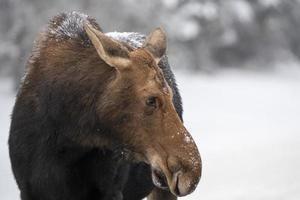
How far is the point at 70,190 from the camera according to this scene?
519cm

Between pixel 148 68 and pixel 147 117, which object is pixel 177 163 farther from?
pixel 148 68

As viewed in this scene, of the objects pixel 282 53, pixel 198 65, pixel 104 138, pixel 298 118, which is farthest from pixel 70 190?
pixel 282 53

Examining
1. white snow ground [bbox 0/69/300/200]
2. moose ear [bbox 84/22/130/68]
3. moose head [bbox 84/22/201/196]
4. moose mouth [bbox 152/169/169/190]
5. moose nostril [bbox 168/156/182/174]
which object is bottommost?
moose mouth [bbox 152/169/169/190]

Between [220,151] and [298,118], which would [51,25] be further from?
[298,118]

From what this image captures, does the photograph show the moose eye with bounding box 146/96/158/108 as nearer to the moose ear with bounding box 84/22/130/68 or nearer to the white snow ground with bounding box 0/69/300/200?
the moose ear with bounding box 84/22/130/68

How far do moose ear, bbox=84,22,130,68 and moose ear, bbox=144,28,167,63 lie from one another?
0.35m

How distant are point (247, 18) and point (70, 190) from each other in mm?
15704

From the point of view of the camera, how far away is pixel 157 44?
16.9ft

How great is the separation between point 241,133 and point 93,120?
982cm

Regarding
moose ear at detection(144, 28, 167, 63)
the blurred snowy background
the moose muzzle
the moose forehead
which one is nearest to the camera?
the moose muzzle

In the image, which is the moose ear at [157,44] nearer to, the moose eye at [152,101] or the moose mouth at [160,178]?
the moose eye at [152,101]

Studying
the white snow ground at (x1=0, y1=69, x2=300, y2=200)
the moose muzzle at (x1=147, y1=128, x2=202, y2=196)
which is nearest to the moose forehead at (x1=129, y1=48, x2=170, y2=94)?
the moose muzzle at (x1=147, y1=128, x2=202, y2=196)

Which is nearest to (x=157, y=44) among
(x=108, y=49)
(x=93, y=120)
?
(x=108, y=49)

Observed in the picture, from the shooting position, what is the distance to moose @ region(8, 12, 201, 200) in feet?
15.1
